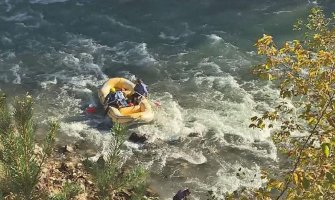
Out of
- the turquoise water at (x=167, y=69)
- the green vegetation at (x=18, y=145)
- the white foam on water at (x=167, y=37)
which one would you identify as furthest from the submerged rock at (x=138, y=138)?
the green vegetation at (x=18, y=145)

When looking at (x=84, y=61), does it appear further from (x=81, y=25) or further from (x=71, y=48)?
(x=81, y=25)

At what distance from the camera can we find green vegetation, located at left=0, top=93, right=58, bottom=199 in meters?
5.14

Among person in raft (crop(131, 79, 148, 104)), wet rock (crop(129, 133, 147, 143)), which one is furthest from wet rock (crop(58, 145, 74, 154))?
person in raft (crop(131, 79, 148, 104))

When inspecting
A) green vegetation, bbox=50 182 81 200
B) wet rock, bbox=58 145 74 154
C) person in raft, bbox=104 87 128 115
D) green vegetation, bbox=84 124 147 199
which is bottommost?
wet rock, bbox=58 145 74 154

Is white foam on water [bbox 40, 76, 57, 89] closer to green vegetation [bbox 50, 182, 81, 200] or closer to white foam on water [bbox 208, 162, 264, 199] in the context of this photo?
white foam on water [bbox 208, 162, 264, 199]

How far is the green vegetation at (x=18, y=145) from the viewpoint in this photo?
16.9 feet

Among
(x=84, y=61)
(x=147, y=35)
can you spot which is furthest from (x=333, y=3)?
(x=84, y=61)

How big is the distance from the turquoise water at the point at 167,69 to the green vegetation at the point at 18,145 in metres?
7.08

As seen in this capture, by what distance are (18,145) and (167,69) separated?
12.8 m

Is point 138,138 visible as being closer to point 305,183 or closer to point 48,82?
point 48,82

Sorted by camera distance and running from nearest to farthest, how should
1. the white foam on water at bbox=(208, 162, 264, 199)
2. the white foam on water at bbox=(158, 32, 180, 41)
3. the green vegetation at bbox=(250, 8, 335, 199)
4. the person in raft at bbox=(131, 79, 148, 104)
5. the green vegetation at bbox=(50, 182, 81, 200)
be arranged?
the green vegetation at bbox=(250, 8, 335, 199), the green vegetation at bbox=(50, 182, 81, 200), the white foam on water at bbox=(208, 162, 264, 199), the person in raft at bbox=(131, 79, 148, 104), the white foam on water at bbox=(158, 32, 180, 41)

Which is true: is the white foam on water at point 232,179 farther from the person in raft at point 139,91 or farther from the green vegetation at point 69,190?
the green vegetation at point 69,190

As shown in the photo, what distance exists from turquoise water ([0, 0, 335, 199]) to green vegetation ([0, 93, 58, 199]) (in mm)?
7080

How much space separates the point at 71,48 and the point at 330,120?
15420mm
